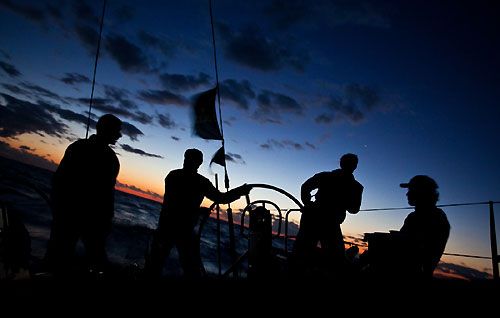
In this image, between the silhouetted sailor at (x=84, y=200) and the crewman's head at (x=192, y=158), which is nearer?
the silhouetted sailor at (x=84, y=200)

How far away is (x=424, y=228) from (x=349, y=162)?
1414 mm

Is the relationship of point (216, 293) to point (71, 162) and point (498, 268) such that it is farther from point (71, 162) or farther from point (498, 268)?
Result: point (498, 268)

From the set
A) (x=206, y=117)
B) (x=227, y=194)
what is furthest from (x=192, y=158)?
(x=206, y=117)

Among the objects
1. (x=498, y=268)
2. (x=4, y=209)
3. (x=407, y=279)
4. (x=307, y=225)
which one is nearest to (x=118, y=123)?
(x=4, y=209)

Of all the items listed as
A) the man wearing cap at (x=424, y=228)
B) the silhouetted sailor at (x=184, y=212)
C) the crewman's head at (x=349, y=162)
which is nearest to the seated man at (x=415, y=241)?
the man wearing cap at (x=424, y=228)

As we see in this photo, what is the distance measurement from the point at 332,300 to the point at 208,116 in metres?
4.01

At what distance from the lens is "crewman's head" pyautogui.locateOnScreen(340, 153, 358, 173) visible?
153 inches

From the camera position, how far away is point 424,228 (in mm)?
3375

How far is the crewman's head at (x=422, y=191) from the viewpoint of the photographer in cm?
352

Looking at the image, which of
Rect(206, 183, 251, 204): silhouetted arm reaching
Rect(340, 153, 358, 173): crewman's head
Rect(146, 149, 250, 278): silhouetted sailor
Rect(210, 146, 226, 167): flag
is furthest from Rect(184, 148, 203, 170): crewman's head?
Rect(340, 153, 358, 173): crewman's head

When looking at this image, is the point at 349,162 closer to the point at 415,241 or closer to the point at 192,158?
the point at 415,241

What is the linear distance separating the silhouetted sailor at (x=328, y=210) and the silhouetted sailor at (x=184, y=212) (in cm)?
117

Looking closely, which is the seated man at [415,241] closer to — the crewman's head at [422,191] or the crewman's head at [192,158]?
the crewman's head at [422,191]

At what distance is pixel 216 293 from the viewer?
2.32m
